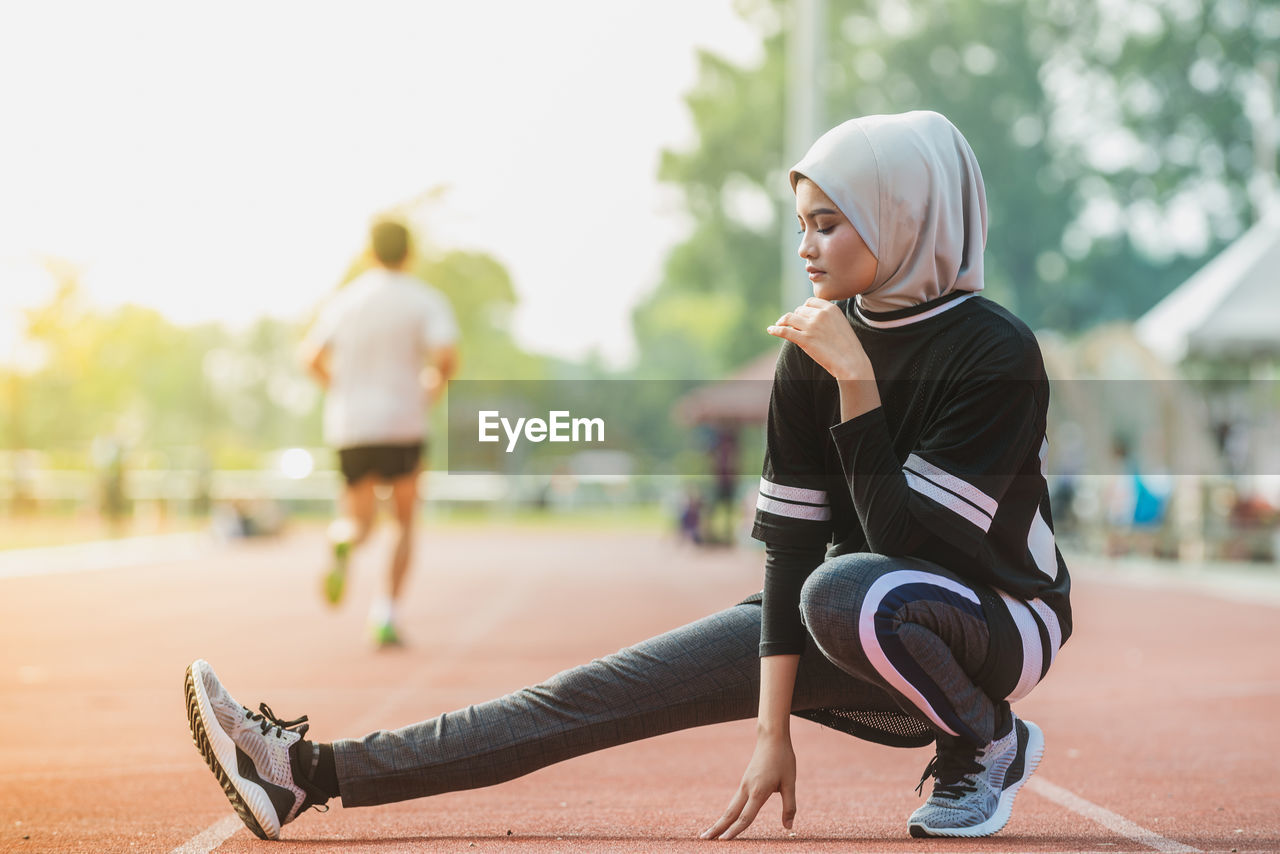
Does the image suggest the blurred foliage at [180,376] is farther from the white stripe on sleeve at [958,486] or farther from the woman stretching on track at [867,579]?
the white stripe on sleeve at [958,486]

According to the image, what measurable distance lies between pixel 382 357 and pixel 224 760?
198 inches

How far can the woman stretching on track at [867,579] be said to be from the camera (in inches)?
112

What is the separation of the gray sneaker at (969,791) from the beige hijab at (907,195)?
0.90 metres

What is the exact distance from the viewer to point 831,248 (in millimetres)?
2945

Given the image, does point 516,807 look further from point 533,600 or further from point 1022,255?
point 1022,255

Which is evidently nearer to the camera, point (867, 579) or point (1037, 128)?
point (867, 579)

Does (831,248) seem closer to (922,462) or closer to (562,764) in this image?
(922,462)

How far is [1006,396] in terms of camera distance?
2865mm

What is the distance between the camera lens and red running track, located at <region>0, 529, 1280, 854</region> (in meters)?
3.38

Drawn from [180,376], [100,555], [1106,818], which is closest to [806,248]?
[1106,818]

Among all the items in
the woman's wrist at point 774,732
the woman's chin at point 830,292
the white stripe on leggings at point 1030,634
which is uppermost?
the woman's chin at point 830,292

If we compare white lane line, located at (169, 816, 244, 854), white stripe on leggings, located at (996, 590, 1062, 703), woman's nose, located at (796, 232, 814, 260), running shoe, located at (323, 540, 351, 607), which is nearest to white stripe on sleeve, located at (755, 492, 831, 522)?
white stripe on leggings, located at (996, 590, 1062, 703)

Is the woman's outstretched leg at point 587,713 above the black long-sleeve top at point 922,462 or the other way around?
the other way around

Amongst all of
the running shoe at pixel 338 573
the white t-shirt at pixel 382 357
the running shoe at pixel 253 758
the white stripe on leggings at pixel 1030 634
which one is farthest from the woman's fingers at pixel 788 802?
the white t-shirt at pixel 382 357
